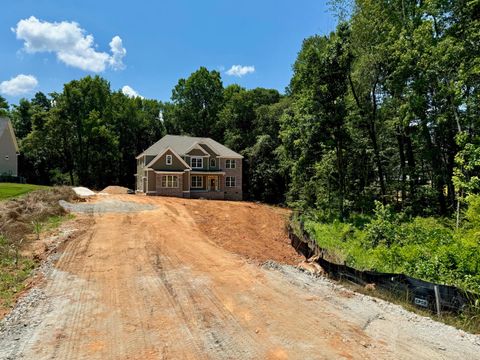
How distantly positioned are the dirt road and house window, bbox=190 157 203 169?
25.7 meters

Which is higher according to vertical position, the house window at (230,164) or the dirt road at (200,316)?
the house window at (230,164)

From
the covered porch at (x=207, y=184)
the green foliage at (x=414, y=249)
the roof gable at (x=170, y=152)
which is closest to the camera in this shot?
the green foliage at (x=414, y=249)

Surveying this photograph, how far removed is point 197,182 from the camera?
3675cm

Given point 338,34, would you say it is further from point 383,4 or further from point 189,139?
point 189,139

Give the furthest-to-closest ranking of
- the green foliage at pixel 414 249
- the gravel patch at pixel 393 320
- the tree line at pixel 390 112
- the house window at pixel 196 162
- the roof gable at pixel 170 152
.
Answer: the house window at pixel 196 162, the roof gable at pixel 170 152, the tree line at pixel 390 112, the green foliage at pixel 414 249, the gravel patch at pixel 393 320

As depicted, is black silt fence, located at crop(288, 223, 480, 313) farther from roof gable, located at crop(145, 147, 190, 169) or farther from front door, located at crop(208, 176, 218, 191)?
front door, located at crop(208, 176, 218, 191)

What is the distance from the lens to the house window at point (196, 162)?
121 feet

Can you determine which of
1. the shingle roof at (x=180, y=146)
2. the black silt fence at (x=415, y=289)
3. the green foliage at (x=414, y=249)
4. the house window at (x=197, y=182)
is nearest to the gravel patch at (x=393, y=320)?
the black silt fence at (x=415, y=289)

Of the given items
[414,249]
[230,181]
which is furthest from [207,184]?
[414,249]

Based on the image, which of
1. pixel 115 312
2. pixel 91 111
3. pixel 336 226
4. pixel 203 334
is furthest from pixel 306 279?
pixel 91 111

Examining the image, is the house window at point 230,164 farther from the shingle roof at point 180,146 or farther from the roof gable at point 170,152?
the roof gable at point 170,152

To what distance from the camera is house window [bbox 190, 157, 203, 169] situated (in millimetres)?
36859

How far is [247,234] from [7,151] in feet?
109

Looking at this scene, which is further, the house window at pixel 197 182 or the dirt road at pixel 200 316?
the house window at pixel 197 182
